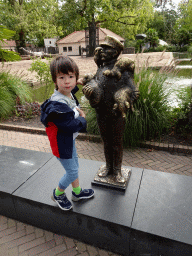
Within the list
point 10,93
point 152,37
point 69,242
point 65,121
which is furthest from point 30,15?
point 69,242

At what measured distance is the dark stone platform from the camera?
1932 mm

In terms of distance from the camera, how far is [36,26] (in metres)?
29.3

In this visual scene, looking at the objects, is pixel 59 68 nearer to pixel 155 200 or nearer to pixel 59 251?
pixel 155 200

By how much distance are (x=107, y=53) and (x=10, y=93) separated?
5999mm

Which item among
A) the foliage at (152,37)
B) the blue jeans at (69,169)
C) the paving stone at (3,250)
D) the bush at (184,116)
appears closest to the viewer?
the blue jeans at (69,169)

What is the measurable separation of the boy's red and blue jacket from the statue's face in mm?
675

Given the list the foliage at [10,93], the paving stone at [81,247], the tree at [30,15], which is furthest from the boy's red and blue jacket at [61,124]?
the tree at [30,15]

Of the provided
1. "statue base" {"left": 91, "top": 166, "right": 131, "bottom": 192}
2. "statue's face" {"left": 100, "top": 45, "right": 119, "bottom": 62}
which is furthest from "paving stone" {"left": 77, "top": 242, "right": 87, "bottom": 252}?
"statue's face" {"left": 100, "top": 45, "right": 119, "bottom": 62}

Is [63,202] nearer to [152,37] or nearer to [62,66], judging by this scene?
[62,66]

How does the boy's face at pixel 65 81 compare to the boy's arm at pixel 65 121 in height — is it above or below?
above

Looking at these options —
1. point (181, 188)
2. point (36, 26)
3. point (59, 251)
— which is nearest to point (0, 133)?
point (59, 251)

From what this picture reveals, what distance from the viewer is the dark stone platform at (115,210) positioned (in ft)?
6.34

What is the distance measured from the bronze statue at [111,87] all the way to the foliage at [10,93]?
17.2 ft

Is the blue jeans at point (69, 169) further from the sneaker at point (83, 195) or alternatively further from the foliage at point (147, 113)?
the foliage at point (147, 113)
